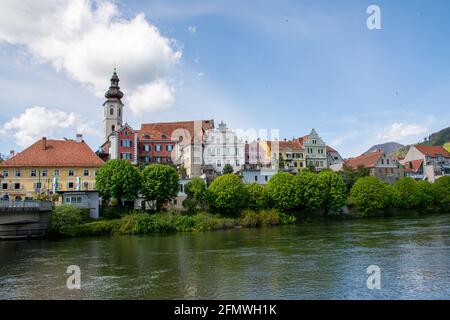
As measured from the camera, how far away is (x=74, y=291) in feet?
77.5

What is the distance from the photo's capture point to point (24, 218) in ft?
164

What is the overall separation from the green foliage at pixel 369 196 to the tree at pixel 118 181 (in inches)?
1648

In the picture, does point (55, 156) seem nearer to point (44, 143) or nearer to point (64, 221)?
point (44, 143)

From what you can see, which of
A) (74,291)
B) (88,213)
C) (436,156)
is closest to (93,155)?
(88,213)

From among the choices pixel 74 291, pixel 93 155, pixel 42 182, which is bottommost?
pixel 74 291

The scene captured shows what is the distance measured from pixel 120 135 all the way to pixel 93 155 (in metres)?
10.3

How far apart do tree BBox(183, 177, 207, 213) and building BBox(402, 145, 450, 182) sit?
73.0 m

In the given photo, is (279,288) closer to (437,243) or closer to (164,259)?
(164,259)

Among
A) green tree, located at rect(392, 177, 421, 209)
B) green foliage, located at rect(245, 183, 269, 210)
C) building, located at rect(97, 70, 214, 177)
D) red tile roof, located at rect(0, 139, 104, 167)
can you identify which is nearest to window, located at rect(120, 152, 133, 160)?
building, located at rect(97, 70, 214, 177)

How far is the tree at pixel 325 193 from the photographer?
2894 inches

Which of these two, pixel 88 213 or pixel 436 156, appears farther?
pixel 436 156

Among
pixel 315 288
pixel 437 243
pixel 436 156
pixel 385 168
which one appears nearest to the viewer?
pixel 315 288

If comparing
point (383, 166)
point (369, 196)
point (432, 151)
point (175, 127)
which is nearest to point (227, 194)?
point (369, 196)

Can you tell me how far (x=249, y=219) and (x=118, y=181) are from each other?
21.6 metres
